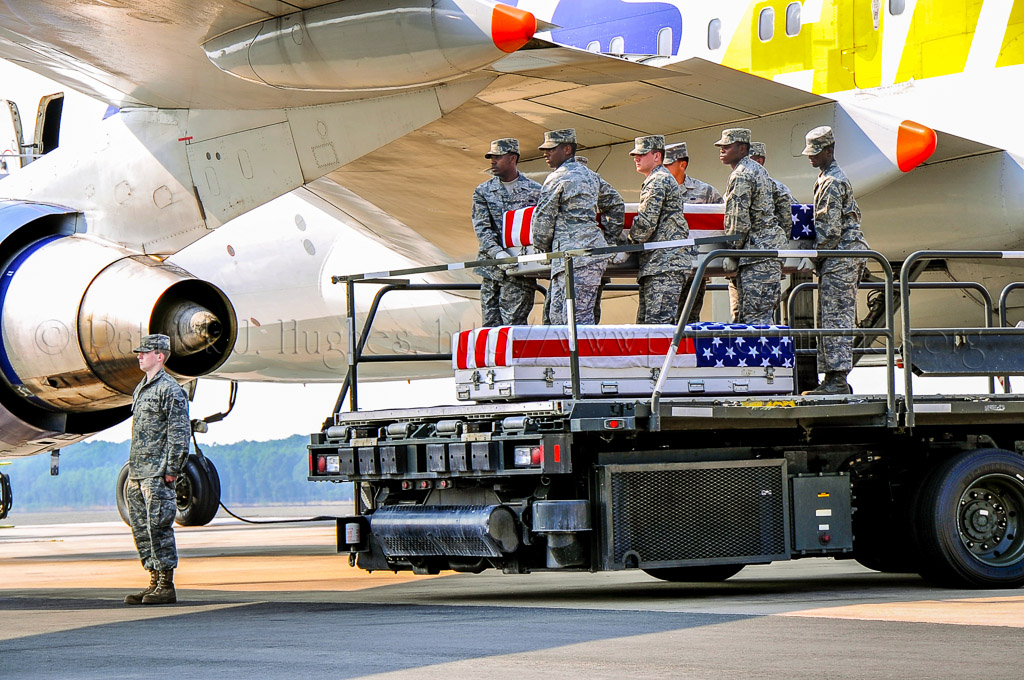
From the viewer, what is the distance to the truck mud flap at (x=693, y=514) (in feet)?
26.7

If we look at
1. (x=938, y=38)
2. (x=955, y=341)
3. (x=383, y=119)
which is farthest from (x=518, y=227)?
(x=938, y=38)

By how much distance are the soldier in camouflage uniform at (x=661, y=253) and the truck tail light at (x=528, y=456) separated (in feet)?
→ 5.74

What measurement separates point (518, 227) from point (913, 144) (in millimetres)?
3430

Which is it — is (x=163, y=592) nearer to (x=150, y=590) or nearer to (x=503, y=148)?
(x=150, y=590)

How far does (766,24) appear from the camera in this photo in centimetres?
1277

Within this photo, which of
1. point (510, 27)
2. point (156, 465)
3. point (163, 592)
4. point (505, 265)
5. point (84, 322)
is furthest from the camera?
point (84, 322)

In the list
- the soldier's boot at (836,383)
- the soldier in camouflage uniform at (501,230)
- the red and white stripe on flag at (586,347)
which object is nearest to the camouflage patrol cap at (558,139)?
the soldier in camouflage uniform at (501,230)

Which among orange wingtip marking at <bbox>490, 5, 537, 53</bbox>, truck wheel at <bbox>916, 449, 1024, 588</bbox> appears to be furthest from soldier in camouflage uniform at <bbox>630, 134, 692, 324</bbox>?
truck wheel at <bbox>916, 449, 1024, 588</bbox>

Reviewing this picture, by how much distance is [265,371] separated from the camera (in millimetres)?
18484

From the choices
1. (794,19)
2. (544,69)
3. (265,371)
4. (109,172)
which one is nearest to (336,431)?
(544,69)

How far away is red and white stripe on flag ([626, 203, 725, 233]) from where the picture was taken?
Result: 393 inches

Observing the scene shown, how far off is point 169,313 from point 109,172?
6.75 ft

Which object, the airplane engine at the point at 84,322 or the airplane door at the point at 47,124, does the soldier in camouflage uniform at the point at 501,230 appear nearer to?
the airplane engine at the point at 84,322

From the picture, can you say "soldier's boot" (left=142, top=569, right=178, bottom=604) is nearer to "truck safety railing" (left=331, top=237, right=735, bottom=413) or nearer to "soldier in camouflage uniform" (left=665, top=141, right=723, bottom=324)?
"truck safety railing" (left=331, top=237, right=735, bottom=413)
